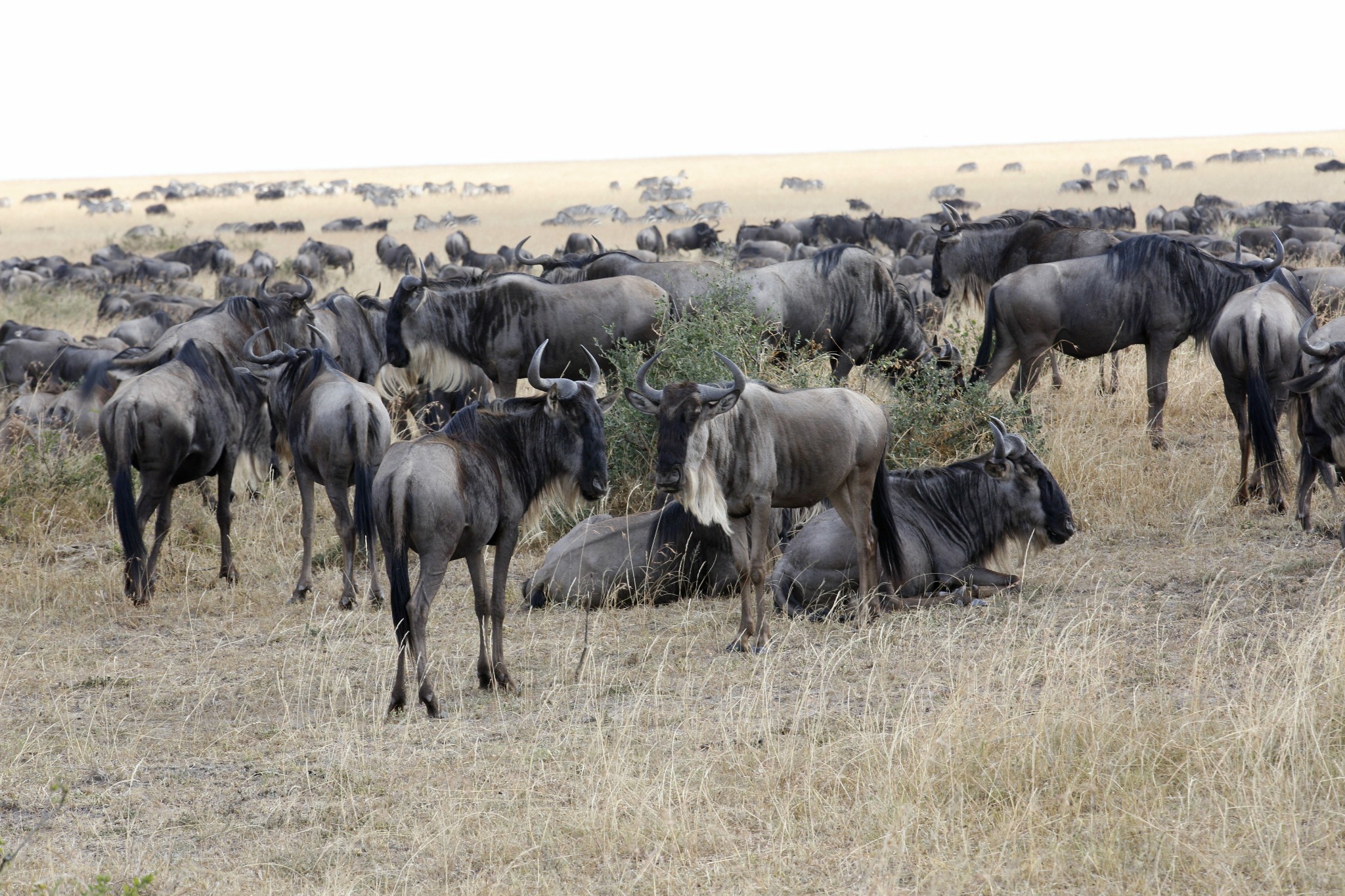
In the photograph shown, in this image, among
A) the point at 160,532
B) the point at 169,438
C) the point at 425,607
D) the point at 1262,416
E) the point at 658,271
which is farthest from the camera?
the point at 658,271

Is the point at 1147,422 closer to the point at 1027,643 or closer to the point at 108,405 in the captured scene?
the point at 1027,643

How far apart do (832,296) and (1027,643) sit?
14.5 feet

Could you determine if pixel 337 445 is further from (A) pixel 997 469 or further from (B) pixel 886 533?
(A) pixel 997 469

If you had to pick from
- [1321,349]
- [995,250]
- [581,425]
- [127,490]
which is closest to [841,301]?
[995,250]

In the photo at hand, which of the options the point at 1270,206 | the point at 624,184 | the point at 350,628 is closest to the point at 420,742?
the point at 350,628

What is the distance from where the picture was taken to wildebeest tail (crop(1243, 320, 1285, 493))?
7.30m

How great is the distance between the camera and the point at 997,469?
669 cm

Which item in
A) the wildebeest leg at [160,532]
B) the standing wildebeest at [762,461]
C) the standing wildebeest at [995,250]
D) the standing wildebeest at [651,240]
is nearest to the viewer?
the standing wildebeest at [762,461]

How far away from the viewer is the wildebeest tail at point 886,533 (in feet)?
20.7

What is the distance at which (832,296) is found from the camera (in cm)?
923

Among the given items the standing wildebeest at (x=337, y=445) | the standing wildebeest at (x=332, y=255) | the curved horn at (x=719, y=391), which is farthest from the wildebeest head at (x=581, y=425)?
the standing wildebeest at (x=332, y=255)

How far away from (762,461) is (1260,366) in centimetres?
338

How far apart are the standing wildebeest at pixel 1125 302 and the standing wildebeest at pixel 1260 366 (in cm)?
112

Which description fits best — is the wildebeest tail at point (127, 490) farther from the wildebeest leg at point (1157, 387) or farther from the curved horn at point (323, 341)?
the wildebeest leg at point (1157, 387)
